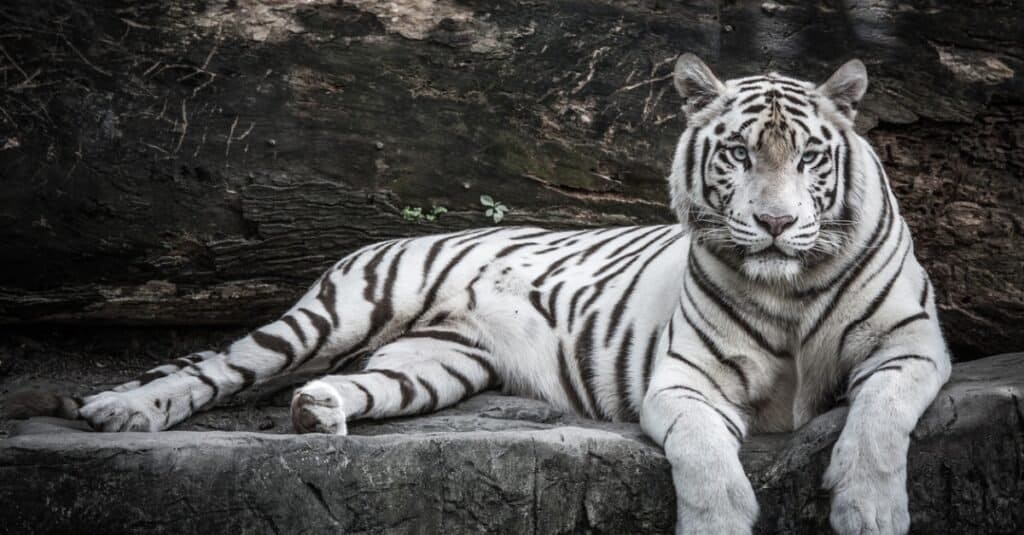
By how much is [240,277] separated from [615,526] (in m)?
2.56

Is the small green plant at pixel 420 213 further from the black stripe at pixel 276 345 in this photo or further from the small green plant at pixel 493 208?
the black stripe at pixel 276 345

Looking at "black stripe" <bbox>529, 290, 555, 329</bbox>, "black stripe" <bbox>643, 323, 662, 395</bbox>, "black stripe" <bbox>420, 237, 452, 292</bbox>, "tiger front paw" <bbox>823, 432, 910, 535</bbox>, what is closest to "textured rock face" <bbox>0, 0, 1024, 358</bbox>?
"black stripe" <bbox>420, 237, 452, 292</bbox>

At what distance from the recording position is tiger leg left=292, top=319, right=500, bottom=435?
347 centimetres

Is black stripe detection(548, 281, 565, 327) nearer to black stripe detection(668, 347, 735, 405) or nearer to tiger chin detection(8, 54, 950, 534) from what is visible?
tiger chin detection(8, 54, 950, 534)

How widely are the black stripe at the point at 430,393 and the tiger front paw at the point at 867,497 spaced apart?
1.64m

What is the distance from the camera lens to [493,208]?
507 centimetres

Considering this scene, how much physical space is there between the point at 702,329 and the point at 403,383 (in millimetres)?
1158

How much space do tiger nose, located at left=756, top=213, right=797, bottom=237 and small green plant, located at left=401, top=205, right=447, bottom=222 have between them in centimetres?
216

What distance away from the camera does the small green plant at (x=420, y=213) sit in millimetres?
5020

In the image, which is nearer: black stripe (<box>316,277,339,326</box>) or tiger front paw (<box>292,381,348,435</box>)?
tiger front paw (<box>292,381,348,435</box>)

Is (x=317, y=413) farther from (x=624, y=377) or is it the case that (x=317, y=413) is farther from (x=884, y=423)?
(x=884, y=423)

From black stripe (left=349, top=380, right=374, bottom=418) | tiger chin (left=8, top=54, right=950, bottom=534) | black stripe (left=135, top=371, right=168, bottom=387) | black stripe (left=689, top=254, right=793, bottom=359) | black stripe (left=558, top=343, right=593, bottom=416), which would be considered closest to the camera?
tiger chin (left=8, top=54, right=950, bottom=534)

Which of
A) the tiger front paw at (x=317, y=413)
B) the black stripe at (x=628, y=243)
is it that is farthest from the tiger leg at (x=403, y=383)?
the black stripe at (x=628, y=243)

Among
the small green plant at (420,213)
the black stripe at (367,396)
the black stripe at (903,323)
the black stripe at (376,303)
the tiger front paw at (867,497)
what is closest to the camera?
the tiger front paw at (867,497)
